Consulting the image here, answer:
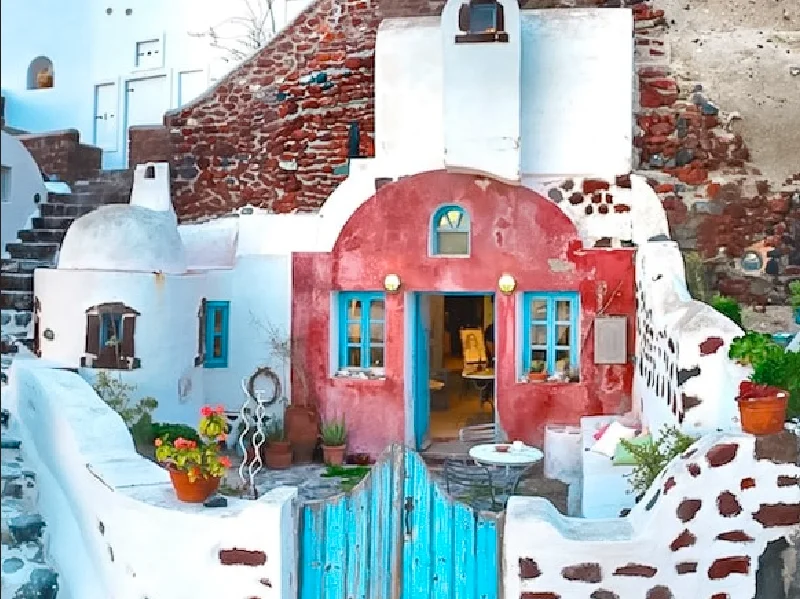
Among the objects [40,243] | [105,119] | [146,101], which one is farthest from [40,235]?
[146,101]

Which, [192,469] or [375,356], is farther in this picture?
[375,356]

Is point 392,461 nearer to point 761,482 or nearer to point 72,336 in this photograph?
point 761,482

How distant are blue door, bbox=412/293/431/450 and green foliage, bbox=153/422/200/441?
6.51 ft

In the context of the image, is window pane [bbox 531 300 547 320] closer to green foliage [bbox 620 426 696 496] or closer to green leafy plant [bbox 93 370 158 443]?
green foliage [bbox 620 426 696 496]

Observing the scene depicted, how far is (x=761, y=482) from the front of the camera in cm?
392

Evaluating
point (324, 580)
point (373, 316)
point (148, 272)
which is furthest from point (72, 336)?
point (324, 580)

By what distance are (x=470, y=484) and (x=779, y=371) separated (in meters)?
3.16

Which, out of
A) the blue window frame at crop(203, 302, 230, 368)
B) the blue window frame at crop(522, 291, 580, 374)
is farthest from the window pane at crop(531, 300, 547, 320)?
the blue window frame at crop(203, 302, 230, 368)

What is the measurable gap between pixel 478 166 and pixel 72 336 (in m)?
3.46

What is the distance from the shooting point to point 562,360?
764 cm

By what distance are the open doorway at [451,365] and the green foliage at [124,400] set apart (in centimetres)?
228

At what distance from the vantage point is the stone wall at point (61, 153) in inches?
391

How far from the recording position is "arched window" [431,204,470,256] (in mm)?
7773

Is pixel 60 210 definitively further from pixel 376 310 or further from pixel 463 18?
pixel 463 18
